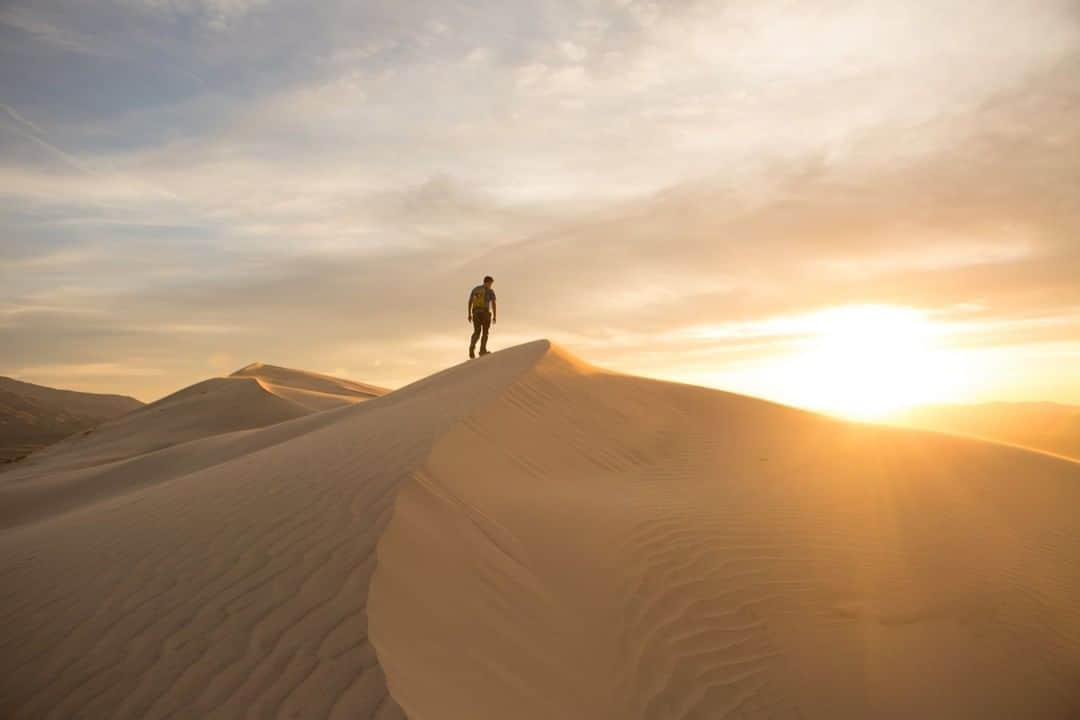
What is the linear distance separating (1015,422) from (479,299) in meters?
102

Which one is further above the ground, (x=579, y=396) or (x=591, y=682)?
(x=579, y=396)

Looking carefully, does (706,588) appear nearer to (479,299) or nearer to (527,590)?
(527,590)

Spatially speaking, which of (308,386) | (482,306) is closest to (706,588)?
(482,306)

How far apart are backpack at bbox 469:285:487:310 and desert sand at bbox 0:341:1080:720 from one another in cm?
590

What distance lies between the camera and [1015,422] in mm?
91312

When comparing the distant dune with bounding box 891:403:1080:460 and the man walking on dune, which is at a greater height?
the man walking on dune

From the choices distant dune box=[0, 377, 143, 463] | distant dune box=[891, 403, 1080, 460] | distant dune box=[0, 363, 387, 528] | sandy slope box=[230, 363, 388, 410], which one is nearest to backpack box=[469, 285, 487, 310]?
distant dune box=[0, 363, 387, 528]

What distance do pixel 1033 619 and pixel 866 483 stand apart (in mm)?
3358

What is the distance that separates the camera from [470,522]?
5527 millimetres

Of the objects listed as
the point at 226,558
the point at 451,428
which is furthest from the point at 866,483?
the point at 226,558

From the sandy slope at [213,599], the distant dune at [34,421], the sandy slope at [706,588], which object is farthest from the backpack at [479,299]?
the distant dune at [34,421]

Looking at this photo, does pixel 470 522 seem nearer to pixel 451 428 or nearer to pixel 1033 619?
pixel 451 428

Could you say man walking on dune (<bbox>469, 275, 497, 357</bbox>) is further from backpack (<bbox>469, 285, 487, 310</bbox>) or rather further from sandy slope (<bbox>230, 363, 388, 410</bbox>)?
sandy slope (<bbox>230, 363, 388, 410</bbox>)

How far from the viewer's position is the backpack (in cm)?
1519
